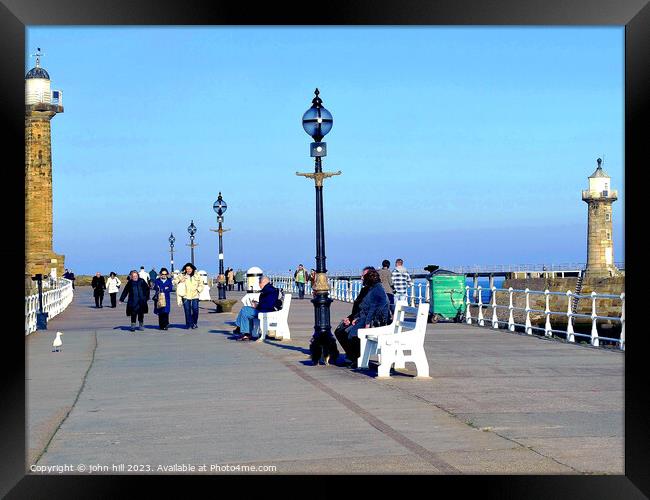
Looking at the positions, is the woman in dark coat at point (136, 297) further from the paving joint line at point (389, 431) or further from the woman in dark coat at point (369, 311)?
the paving joint line at point (389, 431)

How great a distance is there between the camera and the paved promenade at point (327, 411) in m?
8.68

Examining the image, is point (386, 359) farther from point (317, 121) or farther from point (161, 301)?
point (161, 301)

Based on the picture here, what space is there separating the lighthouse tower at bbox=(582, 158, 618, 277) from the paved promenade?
9711cm

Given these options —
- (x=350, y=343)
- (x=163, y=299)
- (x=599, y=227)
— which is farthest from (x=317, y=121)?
(x=599, y=227)

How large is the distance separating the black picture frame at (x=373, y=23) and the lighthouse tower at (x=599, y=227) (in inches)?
4334

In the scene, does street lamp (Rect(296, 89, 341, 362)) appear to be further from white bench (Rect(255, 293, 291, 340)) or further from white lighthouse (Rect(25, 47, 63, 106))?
white lighthouse (Rect(25, 47, 63, 106))

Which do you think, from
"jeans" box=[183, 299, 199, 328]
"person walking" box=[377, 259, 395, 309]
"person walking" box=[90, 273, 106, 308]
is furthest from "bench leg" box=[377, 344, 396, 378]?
"person walking" box=[90, 273, 106, 308]

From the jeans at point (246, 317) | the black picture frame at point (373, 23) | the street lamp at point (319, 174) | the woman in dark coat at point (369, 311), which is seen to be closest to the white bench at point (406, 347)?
the woman in dark coat at point (369, 311)

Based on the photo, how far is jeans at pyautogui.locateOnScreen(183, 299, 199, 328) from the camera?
28.1 metres

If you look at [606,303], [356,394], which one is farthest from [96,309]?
[606,303]

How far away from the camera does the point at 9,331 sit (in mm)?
7238

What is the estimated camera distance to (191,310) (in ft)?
93.2

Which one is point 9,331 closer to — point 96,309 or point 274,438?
point 274,438

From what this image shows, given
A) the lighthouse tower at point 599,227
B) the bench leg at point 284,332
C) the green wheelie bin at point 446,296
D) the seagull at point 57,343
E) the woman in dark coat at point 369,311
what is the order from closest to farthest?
the woman in dark coat at point 369,311 < the seagull at point 57,343 < the bench leg at point 284,332 < the green wheelie bin at point 446,296 < the lighthouse tower at point 599,227
